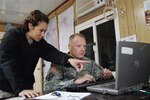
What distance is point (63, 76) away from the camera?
4.99 feet

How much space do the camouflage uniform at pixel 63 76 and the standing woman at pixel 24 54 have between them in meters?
0.11

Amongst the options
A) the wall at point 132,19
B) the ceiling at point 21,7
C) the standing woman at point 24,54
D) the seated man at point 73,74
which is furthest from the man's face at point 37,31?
the ceiling at point 21,7

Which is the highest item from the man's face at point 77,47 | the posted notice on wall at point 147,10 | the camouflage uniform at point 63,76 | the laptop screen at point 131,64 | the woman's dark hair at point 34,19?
the posted notice on wall at point 147,10

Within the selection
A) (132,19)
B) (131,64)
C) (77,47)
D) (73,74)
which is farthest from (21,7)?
(131,64)

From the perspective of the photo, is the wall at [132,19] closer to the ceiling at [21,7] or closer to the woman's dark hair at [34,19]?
the woman's dark hair at [34,19]

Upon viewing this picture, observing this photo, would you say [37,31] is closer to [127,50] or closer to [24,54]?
[24,54]

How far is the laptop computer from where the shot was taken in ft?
2.90

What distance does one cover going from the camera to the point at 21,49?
1343 mm

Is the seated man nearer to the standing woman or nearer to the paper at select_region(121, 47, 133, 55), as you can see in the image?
the standing woman

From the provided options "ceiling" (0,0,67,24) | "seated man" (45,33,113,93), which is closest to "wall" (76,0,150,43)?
"seated man" (45,33,113,93)

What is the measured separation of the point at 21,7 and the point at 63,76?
234 centimetres

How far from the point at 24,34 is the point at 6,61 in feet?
0.87

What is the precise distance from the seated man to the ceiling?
5.99ft

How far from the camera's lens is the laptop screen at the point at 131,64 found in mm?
880
